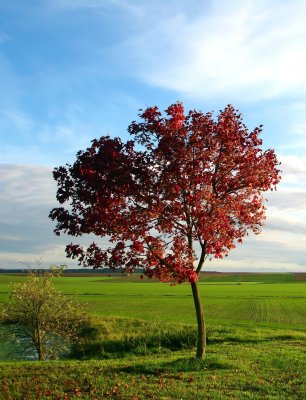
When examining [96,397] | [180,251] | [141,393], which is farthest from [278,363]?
[96,397]

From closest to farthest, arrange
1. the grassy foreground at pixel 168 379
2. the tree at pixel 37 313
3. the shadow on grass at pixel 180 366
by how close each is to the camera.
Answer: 1. the grassy foreground at pixel 168 379
2. the shadow on grass at pixel 180 366
3. the tree at pixel 37 313

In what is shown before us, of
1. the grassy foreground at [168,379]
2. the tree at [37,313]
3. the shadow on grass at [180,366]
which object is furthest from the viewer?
the tree at [37,313]

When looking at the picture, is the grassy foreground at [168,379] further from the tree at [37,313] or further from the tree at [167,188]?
the tree at [37,313]

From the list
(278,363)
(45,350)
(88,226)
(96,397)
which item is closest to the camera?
(96,397)

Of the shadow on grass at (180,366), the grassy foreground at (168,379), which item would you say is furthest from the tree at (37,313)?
the shadow on grass at (180,366)

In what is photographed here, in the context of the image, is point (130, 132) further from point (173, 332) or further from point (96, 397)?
point (173, 332)

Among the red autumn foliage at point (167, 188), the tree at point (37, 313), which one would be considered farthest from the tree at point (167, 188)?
the tree at point (37, 313)

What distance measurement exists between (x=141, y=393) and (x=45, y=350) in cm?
2595

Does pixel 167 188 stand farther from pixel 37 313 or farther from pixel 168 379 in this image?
pixel 37 313

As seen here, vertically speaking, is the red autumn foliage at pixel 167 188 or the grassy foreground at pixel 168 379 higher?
the red autumn foliage at pixel 167 188

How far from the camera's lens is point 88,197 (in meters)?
18.6

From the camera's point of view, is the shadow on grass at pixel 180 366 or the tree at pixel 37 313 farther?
the tree at pixel 37 313

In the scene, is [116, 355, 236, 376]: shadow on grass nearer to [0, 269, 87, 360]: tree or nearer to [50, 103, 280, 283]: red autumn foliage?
[50, 103, 280, 283]: red autumn foliage

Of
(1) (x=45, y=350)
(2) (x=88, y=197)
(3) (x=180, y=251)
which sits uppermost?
(2) (x=88, y=197)
